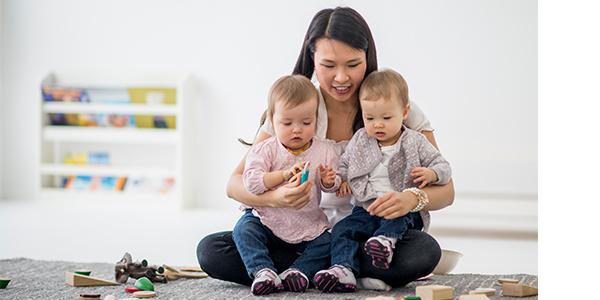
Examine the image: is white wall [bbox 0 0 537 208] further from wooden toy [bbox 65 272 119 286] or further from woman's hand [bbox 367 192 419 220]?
wooden toy [bbox 65 272 119 286]

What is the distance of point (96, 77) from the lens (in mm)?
5238

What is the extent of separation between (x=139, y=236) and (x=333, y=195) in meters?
1.55

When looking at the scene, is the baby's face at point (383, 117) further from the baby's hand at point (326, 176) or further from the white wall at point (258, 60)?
the white wall at point (258, 60)

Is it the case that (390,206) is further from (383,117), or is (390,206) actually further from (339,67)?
(339,67)

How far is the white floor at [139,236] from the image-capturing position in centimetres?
284

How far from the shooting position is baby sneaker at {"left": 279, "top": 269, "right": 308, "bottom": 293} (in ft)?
6.37

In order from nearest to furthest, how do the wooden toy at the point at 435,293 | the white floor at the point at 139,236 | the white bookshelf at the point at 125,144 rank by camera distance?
the wooden toy at the point at 435,293
the white floor at the point at 139,236
the white bookshelf at the point at 125,144

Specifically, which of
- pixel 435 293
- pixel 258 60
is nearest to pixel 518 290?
pixel 435 293

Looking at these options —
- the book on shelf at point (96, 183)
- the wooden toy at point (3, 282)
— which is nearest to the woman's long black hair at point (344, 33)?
the wooden toy at point (3, 282)

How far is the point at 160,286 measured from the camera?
6.68 feet

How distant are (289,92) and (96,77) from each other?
11.4 ft

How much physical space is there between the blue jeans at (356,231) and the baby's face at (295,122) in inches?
8.4

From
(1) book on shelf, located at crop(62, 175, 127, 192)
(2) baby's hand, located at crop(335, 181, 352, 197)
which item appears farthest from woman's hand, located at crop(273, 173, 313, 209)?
(1) book on shelf, located at crop(62, 175, 127, 192)
